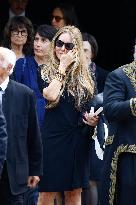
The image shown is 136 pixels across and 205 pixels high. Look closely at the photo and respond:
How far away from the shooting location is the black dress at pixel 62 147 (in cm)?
704

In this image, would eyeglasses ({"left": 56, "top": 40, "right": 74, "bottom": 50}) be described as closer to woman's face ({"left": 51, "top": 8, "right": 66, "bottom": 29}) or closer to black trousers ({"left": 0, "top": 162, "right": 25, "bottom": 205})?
black trousers ({"left": 0, "top": 162, "right": 25, "bottom": 205})

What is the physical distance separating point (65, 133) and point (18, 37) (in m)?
1.78

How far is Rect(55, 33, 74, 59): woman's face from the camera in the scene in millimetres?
7280

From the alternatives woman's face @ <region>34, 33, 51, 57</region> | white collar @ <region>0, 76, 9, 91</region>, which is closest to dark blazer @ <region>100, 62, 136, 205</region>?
white collar @ <region>0, 76, 9, 91</region>

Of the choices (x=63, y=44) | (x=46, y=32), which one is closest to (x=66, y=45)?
(x=63, y=44)

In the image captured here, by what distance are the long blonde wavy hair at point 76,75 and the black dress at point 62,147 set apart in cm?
7

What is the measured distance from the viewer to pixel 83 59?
7.29m

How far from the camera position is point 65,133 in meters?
7.05

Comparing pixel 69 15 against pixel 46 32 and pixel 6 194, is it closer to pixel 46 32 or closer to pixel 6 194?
pixel 46 32

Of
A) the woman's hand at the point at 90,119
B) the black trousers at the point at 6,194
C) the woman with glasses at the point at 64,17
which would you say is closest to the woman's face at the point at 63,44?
the woman's hand at the point at 90,119

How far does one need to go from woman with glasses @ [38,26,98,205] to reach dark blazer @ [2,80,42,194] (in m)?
0.68

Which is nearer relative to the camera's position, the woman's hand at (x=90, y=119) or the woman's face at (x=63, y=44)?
the woman's hand at (x=90, y=119)

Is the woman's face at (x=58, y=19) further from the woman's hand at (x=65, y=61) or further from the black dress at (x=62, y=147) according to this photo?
the black dress at (x=62, y=147)

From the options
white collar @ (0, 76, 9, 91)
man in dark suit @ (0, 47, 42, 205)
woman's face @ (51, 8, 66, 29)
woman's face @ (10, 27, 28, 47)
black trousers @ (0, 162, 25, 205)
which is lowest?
black trousers @ (0, 162, 25, 205)
